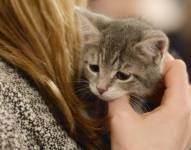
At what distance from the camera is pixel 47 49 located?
3.32 ft

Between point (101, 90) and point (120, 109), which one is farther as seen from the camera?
point (101, 90)

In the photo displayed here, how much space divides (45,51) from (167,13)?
7.02 feet

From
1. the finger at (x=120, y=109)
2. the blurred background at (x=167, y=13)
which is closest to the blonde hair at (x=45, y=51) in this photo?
the finger at (x=120, y=109)

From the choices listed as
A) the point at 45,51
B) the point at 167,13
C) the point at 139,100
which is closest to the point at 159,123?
the point at 139,100

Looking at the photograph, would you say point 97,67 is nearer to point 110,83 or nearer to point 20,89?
point 110,83

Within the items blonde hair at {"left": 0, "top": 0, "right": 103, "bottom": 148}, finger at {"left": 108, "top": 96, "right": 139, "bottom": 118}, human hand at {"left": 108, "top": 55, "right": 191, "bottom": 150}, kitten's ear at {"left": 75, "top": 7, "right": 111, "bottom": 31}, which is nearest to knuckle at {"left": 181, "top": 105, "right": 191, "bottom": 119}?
human hand at {"left": 108, "top": 55, "right": 191, "bottom": 150}

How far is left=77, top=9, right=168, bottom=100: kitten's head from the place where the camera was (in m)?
1.18

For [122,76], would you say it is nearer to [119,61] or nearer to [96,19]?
[119,61]

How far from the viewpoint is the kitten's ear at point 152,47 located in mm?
1120

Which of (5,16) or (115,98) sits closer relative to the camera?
(5,16)

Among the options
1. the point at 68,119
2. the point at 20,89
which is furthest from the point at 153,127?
the point at 20,89

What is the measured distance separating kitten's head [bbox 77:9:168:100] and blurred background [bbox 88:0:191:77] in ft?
4.25

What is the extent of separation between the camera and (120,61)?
1.21m

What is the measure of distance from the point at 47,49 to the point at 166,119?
12.3 inches
